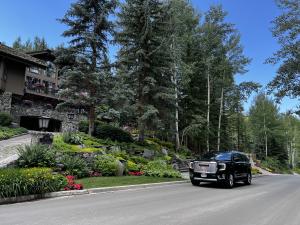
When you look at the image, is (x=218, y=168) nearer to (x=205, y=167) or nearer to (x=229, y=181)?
(x=205, y=167)

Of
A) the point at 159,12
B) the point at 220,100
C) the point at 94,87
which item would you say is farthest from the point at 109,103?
the point at 220,100

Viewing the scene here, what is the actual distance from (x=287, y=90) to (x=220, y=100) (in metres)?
18.1

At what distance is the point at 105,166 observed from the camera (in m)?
17.3

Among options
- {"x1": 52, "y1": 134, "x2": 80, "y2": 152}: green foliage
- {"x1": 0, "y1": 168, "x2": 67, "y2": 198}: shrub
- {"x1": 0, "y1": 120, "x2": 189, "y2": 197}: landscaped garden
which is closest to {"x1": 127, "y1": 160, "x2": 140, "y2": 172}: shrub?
{"x1": 0, "y1": 120, "x2": 189, "y2": 197}: landscaped garden

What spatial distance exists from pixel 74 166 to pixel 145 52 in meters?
14.1

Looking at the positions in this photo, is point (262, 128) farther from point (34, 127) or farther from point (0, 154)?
point (0, 154)

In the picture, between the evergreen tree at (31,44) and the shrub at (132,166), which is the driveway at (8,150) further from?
the evergreen tree at (31,44)

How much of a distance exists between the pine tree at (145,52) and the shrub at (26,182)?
14.8m

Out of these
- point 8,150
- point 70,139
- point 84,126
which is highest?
point 84,126

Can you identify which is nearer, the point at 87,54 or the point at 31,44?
the point at 87,54

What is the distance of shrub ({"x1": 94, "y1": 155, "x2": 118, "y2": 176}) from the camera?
17.2m

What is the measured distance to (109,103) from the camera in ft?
77.4

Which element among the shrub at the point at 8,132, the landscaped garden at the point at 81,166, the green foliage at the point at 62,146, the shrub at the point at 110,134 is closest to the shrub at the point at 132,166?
the landscaped garden at the point at 81,166

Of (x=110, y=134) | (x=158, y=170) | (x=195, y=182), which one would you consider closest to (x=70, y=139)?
(x=158, y=170)
